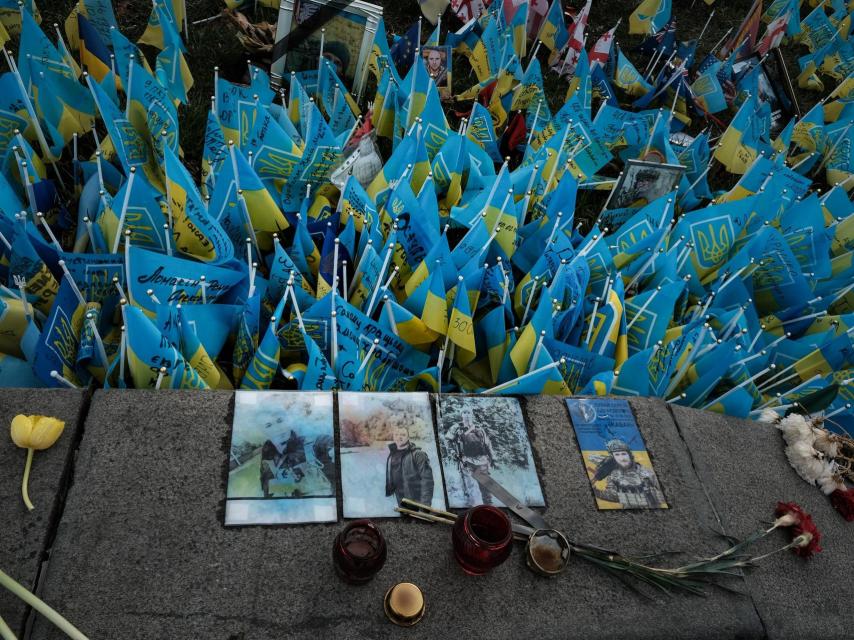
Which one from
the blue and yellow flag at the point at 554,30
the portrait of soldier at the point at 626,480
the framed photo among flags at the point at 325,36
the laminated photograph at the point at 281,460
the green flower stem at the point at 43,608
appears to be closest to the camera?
the green flower stem at the point at 43,608

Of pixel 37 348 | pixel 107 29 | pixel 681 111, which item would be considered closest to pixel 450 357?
pixel 37 348

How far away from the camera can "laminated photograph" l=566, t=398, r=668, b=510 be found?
249 centimetres

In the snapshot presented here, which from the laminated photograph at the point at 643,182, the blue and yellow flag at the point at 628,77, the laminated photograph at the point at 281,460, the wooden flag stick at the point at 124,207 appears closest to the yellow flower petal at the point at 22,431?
the laminated photograph at the point at 281,460

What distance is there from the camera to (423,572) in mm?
2137

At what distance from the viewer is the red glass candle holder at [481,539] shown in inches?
81.2

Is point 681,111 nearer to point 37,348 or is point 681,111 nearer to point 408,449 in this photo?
point 408,449

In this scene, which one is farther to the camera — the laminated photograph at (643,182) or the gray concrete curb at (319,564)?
the laminated photograph at (643,182)

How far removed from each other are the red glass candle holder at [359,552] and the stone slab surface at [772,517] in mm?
1312

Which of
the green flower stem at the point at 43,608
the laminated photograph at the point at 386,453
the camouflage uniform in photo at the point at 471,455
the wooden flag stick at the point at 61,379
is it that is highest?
the green flower stem at the point at 43,608

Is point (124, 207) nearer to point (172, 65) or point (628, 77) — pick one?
point (172, 65)

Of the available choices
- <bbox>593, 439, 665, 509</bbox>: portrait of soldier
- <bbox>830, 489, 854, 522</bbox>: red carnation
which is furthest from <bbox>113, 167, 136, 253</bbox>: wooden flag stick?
<bbox>830, 489, 854, 522</bbox>: red carnation

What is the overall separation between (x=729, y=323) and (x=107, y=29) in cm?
385

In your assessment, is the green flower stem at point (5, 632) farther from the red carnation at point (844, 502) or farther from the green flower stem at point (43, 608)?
the red carnation at point (844, 502)

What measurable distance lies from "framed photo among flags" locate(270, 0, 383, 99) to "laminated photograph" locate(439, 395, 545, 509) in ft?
8.85
